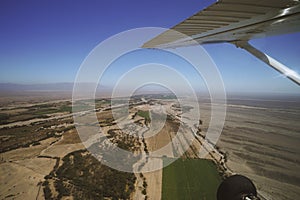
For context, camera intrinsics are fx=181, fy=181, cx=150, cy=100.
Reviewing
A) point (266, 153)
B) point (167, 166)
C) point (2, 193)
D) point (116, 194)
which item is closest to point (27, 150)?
point (2, 193)

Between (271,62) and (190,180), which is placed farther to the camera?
(190,180)

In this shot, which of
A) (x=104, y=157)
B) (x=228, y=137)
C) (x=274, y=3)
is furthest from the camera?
(x=228, y=137)

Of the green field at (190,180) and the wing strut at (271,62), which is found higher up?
the wing strut at (271,62)

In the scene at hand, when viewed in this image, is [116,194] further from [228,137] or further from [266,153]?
[228,137]

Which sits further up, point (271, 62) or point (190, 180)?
point (271, 62)
